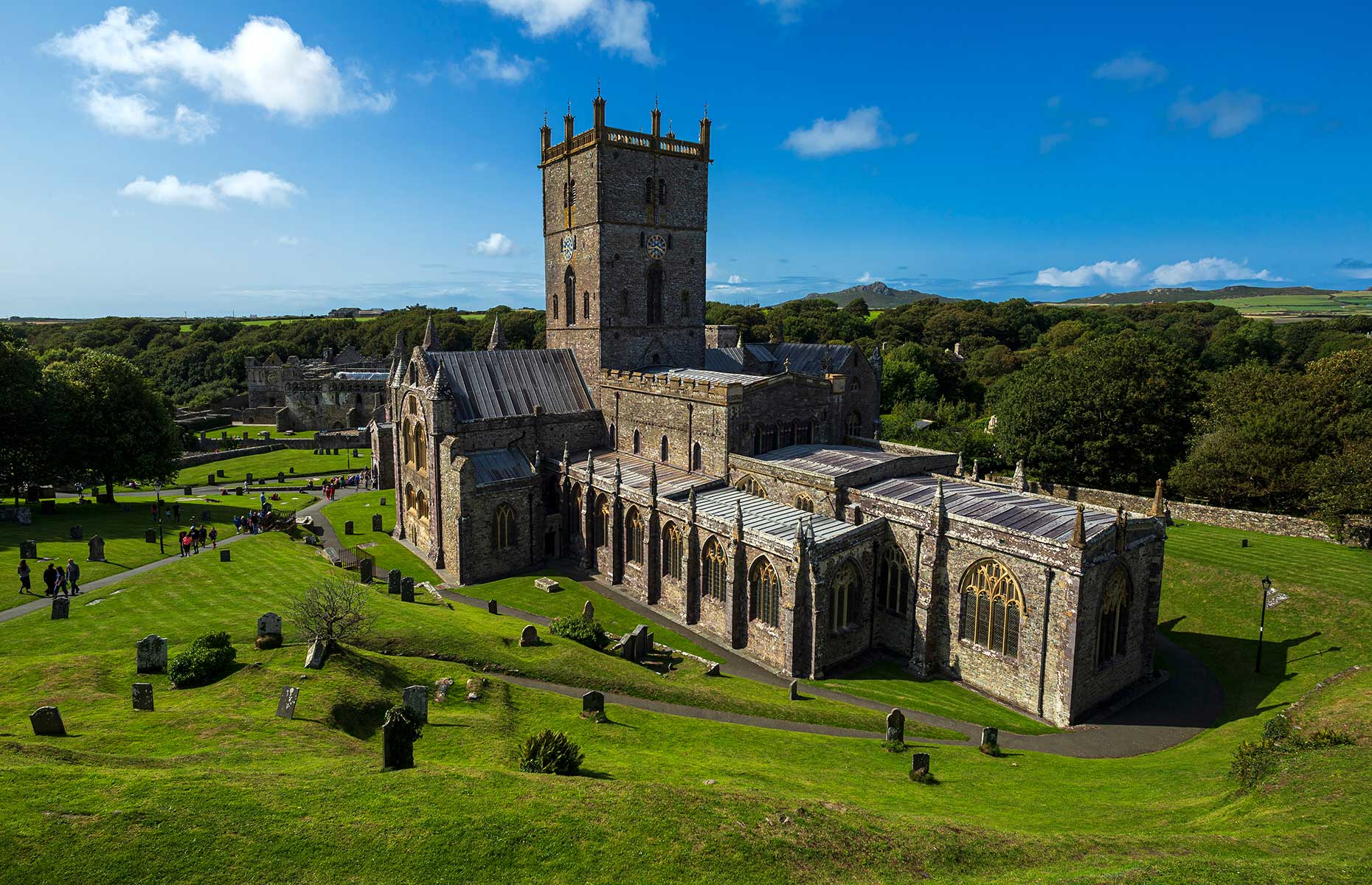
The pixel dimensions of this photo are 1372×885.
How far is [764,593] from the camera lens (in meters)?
30.6

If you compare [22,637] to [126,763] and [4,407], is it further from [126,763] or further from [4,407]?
[4,407]

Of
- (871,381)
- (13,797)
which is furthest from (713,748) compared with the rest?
(871,381)

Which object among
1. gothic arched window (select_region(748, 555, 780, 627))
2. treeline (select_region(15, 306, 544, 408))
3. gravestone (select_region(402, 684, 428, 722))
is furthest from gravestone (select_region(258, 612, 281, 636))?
treeline (select_region(15, 306, 544, 408))

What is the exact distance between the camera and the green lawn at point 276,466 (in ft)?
222

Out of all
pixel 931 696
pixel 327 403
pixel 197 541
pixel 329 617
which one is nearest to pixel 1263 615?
pixel 931 696

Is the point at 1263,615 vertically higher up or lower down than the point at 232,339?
lower down

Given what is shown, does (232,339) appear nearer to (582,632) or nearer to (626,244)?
(626,244)

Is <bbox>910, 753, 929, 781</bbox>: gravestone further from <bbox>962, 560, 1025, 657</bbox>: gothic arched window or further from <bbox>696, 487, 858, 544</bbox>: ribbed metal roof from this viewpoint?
<bbox>696, 487, 858, 544</bbox>: ribbed metal roof

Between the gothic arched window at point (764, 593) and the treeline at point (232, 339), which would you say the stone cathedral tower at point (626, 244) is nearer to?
the gothic arched window at point (764, 593)

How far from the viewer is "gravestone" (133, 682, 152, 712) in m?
18.6

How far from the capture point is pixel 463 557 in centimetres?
3884

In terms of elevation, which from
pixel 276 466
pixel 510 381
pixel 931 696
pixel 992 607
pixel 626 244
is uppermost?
pixel 626 244

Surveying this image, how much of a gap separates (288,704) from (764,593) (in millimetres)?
18216

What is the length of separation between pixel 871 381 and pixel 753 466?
83.9 ft
